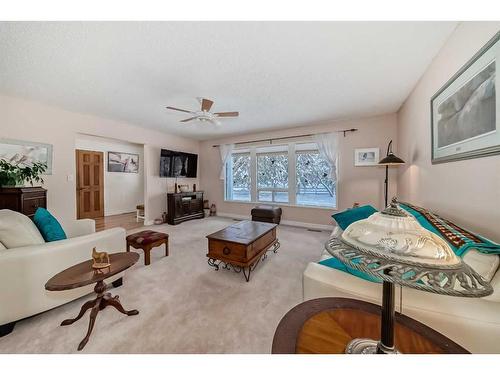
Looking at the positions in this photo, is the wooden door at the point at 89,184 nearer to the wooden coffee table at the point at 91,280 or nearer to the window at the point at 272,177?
the window at the point at 272,177

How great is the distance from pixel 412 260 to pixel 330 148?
4.04 meters

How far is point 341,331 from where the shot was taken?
754 mm

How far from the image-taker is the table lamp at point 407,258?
49 cm

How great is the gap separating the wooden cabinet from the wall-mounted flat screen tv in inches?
26.0

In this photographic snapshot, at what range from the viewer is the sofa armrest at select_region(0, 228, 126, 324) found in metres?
1.32

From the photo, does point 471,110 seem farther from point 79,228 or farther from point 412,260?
point 79,228

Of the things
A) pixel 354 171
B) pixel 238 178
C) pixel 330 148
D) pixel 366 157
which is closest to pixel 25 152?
pixel 238 178

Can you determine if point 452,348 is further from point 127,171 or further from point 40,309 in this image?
point 127,171

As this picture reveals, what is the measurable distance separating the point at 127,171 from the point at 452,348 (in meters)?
7.37

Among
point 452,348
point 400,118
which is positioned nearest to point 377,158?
point 400,118

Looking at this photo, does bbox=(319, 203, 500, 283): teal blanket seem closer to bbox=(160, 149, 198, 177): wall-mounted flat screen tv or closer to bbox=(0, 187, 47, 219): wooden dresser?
bbox=(0, 187, 47, 219): wooden dresser

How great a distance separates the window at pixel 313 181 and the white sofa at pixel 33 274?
13.1 ft

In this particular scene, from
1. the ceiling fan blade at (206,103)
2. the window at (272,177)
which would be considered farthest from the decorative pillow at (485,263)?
the window at (272,177)

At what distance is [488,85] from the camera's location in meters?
1.17
